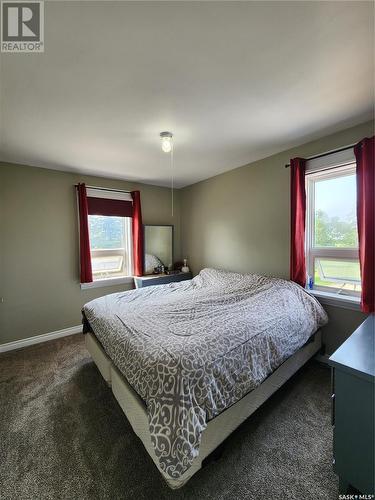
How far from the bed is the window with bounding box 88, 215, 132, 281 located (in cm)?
139

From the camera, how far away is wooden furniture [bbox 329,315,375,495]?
98 cm

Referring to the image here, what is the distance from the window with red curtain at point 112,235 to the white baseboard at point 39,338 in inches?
30.8

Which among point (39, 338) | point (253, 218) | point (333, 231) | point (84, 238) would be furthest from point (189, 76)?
point (39, 338)

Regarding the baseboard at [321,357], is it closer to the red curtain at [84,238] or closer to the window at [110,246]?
the window at [110,246]

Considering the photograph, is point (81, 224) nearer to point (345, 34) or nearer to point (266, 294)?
point (266, 294)

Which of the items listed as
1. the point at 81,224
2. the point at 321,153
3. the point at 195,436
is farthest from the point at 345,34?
the point at 81,224

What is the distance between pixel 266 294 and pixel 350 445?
1260mm

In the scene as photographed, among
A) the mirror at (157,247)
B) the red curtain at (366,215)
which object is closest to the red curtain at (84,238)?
the mirror at (157,247)

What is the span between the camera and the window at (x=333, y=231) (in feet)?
7.09

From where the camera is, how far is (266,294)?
220 cm

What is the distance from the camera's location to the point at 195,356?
4.05ft

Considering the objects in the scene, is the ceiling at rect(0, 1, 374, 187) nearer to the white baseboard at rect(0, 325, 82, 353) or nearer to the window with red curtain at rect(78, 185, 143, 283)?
the window with red curtain at rect(78, 185, 143, 283)

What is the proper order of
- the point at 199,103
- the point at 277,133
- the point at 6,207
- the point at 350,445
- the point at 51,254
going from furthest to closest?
the point at 51,254
the point at 6,207
the point at 277,133
the point at 199,103
the point at 350,445

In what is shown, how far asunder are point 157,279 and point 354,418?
112 inches
